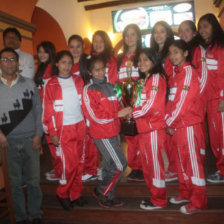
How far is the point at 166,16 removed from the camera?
26.3 ft

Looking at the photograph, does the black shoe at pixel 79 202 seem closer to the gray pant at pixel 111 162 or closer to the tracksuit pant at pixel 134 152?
the gray pant at pixel 111 162

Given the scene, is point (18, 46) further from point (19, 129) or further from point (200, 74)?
point (200, 74)

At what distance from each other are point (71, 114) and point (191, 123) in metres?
1.12

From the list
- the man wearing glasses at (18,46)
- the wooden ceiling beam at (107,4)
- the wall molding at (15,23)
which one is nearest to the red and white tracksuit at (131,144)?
the man wearing glasses at (18,46)

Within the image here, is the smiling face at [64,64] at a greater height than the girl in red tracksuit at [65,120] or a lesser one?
greater

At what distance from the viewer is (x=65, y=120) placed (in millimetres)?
2342

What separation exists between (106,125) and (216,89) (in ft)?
3.82

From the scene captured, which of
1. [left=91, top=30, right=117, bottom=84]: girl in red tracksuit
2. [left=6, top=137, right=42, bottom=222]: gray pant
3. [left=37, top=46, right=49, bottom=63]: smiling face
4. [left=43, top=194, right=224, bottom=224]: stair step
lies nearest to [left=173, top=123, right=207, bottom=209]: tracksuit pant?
[left=43, top=194, right=224, bottom=224]: stair step

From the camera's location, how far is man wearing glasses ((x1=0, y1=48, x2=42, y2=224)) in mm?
2240

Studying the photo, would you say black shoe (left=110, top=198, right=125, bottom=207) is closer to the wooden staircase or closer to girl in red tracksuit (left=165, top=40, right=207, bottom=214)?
the wooden staircase

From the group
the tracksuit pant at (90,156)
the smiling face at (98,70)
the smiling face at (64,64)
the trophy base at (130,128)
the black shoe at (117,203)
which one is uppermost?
the smiling face at (64,64)

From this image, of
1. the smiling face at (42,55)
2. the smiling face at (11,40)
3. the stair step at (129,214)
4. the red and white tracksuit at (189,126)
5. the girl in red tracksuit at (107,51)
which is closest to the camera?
the red and white tracksuit at (189,126)

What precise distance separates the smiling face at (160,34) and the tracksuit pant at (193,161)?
3.33ft

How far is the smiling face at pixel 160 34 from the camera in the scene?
8.41 ft
